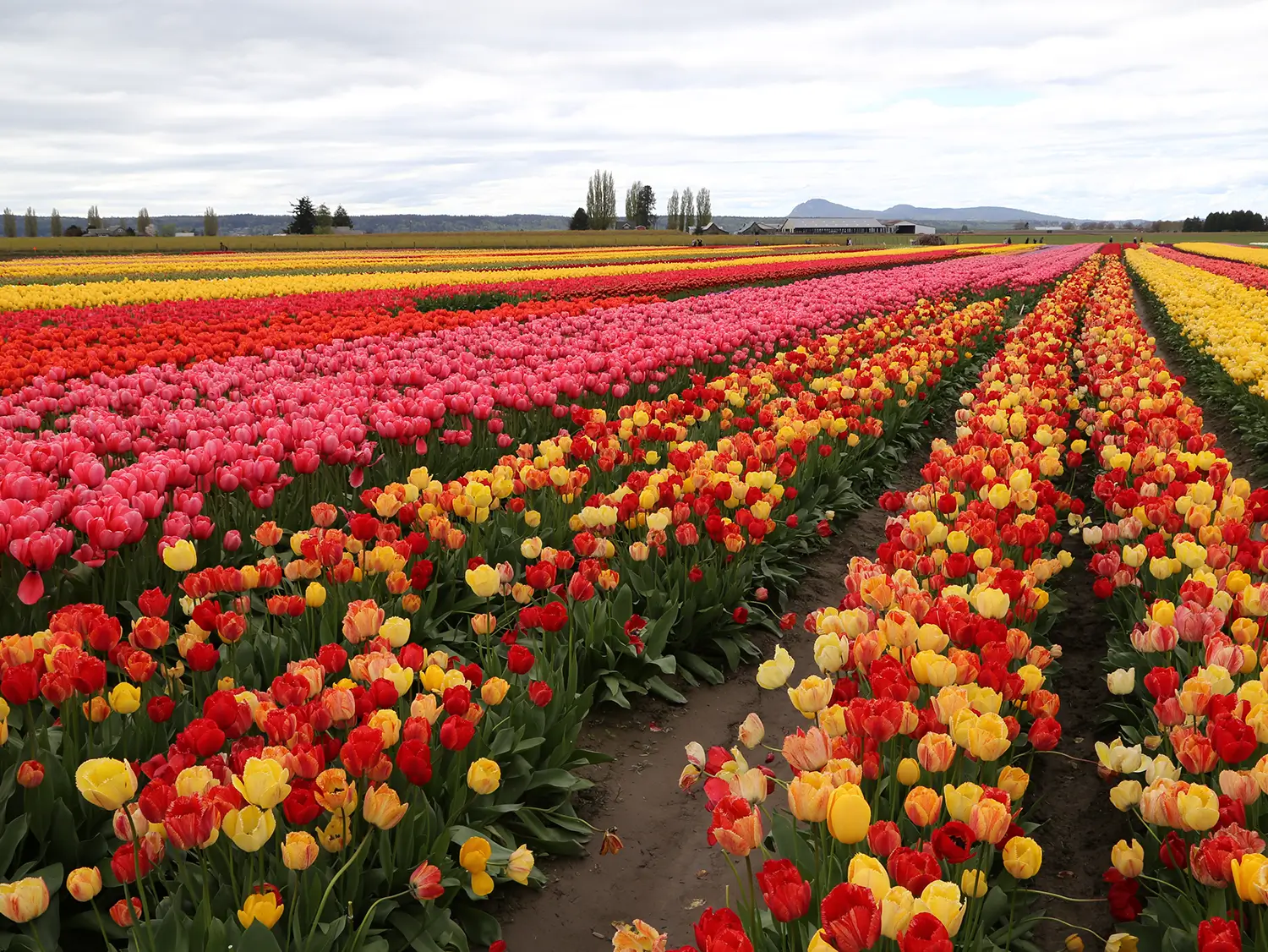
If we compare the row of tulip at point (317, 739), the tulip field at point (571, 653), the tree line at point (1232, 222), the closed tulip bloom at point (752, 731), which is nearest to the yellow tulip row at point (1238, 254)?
the tulip field at point (571, 653)

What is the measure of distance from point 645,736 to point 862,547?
3.22 metres

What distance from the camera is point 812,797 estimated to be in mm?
2107

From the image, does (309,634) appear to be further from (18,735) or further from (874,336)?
(874,336)

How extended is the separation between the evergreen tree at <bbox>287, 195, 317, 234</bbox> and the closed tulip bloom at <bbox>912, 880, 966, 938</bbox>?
95388 millimetres

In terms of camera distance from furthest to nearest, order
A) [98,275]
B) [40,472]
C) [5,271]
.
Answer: [5,271] < [98,275] < [40,472]

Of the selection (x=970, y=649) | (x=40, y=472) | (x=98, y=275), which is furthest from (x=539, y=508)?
(x=98, y=275)

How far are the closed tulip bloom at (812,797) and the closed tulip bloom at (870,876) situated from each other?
221mm

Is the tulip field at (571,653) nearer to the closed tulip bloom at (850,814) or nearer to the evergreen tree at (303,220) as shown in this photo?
the closed tulip bloom at (850,814)

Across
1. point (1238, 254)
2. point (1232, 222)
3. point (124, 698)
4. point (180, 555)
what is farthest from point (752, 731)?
point (1232, 222)

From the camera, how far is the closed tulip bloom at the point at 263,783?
218 cm

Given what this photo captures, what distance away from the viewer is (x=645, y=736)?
447cm

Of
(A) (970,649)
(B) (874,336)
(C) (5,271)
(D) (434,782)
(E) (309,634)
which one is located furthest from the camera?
(C) (5,271)

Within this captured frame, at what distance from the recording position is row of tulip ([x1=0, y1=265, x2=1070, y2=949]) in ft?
7.49

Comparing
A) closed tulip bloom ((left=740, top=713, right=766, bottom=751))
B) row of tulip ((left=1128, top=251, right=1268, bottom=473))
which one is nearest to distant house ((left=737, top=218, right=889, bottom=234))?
row of tulip ((left=1128, top=251, right=1268, bottom=473))
